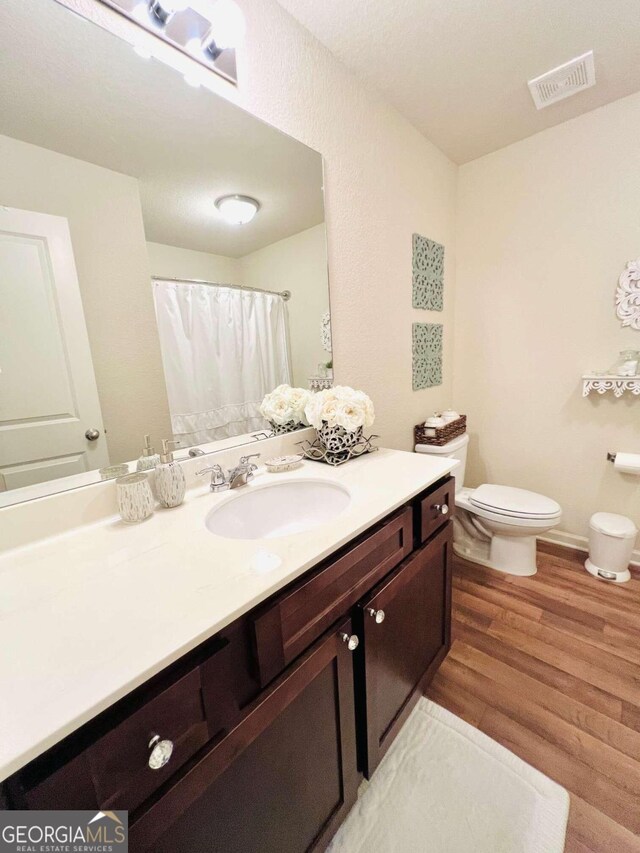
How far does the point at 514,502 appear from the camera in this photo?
182cm

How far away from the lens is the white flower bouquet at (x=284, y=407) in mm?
1279

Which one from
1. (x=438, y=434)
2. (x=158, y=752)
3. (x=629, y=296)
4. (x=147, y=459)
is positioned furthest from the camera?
(x=438, y=434)

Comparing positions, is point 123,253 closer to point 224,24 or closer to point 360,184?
point 224,24

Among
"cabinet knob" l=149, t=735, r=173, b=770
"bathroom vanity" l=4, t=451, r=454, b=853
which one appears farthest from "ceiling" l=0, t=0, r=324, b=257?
"cabinet knob" l=149, t=735, r=173, b=770

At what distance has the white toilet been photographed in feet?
5.67

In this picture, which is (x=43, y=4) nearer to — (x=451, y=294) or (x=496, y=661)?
(x=451, y=294)

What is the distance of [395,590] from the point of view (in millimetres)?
924

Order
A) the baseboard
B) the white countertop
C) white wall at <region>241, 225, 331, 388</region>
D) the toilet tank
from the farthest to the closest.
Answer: the baseboard → the toilet tank → white wall at <region>241, 225, 331, 388</region> → the white countertop

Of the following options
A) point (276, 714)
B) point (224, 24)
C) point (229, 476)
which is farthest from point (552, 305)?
point (276, 714)

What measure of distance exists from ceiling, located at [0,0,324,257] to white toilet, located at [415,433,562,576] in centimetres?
139

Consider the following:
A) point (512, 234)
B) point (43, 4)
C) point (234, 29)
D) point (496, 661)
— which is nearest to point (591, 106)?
point (512, 234)

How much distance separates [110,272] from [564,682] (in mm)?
2030

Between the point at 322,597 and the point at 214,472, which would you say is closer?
the point at 322,597

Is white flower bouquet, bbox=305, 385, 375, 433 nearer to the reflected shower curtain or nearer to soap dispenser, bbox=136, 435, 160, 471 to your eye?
the reflected shower curtain
